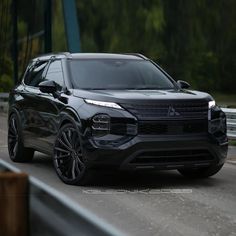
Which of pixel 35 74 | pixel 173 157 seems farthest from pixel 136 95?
pixel 35 74

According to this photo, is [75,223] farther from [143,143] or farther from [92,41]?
[92,41]

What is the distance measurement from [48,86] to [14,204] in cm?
559

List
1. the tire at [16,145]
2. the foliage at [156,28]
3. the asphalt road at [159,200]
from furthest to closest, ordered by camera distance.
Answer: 1. the foliage at [156,28]
2. the tire at [16,145]
3. the asphalt road at [159,200]

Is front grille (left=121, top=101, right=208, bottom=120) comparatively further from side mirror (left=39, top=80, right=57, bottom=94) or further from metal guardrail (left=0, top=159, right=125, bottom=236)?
metal guardrail (left=0, top=159, right=125, bottom=236)

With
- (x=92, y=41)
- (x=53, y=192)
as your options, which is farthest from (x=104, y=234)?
(x=92, y=41)

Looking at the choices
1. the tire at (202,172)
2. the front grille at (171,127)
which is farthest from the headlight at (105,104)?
the tire at (202,172)

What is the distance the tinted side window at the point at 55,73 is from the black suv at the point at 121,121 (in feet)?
0.07

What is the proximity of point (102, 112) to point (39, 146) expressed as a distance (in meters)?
1.92

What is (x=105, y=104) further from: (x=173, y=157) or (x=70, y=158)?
(x=173, y=157)

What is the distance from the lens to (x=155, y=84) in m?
→ 8.70

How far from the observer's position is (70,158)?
305 inches

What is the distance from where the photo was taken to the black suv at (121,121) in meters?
7.29

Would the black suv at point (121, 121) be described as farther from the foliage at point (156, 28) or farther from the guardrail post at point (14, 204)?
the foliage at point (156, 28)

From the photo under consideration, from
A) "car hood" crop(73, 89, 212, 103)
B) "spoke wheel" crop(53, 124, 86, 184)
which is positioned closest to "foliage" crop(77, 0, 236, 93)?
"car hood" crop(73, 89, 212, 103)
